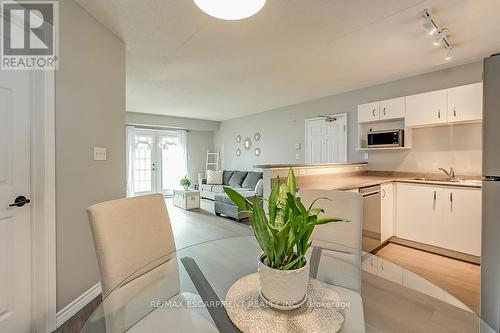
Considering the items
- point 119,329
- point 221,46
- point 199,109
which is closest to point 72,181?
point 119,329

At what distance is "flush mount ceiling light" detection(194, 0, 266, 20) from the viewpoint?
1.01m

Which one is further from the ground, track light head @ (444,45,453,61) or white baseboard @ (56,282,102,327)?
track light head @ (444,45,453,61)

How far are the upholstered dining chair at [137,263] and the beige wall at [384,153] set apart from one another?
381cm

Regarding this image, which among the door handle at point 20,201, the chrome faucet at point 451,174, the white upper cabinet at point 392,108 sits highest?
the white upper cabinet at point 392,108

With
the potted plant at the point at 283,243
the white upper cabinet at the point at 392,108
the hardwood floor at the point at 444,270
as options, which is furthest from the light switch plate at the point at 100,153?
the white upper cabinet at the point at 392,108

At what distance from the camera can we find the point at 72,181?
1.78 meters

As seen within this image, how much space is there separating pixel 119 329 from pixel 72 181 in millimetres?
1264

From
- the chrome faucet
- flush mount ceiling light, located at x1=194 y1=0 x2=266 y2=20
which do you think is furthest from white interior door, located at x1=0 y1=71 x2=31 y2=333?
the chrome faucet

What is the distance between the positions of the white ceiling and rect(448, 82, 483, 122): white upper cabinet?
0.42 meters

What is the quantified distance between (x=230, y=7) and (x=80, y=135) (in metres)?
1.58

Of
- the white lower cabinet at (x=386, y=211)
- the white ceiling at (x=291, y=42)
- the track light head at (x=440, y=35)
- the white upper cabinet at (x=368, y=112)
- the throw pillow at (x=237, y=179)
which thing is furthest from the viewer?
the throw pillow at (x=237, y=179)

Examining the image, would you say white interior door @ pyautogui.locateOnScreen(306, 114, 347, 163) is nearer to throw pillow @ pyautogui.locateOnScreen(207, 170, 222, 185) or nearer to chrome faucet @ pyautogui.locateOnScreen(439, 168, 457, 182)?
chrome faucet @ pyautogui.locateOnScreen(439, 168, 457, 182)

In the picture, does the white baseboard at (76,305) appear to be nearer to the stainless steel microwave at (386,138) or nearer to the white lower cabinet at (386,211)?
the white lower cabinet at (386,211)

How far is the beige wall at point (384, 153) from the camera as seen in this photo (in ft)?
10.3
